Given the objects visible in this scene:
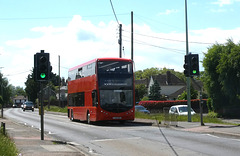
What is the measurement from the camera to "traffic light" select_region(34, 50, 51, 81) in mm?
15469

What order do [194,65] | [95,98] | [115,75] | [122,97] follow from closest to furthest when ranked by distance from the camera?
[194,65] → [115,75] → [95,98] → [122,97]

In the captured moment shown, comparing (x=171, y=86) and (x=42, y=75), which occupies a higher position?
(x=171, y=86)

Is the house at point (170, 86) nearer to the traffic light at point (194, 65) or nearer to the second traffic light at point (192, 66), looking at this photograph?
the second traffic light at point (192, 66)

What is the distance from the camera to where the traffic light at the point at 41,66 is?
1547cm

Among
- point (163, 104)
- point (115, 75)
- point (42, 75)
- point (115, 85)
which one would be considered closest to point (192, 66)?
point (115, 75)

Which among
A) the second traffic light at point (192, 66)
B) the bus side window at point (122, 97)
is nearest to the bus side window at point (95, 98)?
the bus side window at point (122, 97)

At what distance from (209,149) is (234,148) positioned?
2.64 feet

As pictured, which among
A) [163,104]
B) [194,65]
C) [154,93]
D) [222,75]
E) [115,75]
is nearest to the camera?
[194,65]

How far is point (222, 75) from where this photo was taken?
135 ft

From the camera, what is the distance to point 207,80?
4381 centimetres

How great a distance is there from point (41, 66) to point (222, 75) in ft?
95.2

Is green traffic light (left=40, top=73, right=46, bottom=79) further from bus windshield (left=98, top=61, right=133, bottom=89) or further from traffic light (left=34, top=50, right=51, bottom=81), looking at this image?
bus windshield (left=98, top=61, right=133, bottom=89)

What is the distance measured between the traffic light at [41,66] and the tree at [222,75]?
92.1 ft

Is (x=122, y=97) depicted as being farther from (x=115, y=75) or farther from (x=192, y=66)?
(x=192, y=66)
